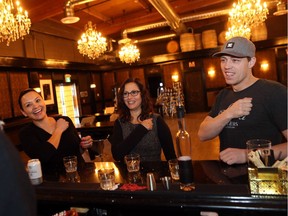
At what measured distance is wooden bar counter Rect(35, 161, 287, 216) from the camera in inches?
44.1

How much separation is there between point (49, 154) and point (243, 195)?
59.5 inches

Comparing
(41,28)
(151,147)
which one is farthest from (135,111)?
(41,28)

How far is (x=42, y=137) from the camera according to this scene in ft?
7.32

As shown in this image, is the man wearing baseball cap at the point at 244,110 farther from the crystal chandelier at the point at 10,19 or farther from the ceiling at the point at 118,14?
the ceiling at the point at 118,14

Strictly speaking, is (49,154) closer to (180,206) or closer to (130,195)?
(130,195)

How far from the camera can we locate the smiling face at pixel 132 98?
7.24 ft

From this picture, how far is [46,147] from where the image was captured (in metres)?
2.04

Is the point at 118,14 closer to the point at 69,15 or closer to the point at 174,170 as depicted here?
the point at 69,15

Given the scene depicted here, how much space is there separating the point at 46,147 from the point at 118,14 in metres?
8.21

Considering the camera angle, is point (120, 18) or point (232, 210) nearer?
point (232, 210)

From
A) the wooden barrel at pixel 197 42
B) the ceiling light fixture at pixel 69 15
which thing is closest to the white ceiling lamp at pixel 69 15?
the ceiling light fixture at pixel 69 15

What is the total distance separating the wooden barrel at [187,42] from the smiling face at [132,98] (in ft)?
30.6

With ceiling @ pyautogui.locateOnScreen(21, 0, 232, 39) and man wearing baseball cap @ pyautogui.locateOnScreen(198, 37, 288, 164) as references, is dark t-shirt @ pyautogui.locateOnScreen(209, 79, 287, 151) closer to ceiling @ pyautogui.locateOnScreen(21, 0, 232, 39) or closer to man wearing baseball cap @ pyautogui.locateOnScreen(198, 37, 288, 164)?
man wearing baseball cap @ pyautogui.locateOnScreen(198, 37, 288, 164)

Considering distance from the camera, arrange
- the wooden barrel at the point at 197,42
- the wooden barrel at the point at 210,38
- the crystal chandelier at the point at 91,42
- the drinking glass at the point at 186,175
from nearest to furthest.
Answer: the drinking glass at the point at 186,175 < the crystal chandelier at the point at 91,42 < the wooden barrel at the point at 210,38 < the wooden barrel at the point at 197,42
